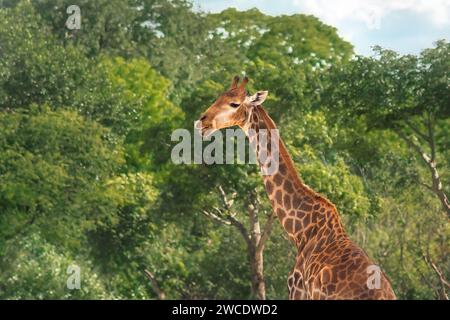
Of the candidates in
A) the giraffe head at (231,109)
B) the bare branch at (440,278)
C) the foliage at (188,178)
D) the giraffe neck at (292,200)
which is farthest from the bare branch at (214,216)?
the giraffe head at (231,109)

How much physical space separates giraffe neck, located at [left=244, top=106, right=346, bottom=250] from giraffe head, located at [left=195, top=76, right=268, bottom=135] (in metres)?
0.13

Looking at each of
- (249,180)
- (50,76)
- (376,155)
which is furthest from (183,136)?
(50,76)

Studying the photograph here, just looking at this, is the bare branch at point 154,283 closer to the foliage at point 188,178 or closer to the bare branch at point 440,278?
the foliage at point 188,178

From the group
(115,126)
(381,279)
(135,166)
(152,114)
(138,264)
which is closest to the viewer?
(381,279)

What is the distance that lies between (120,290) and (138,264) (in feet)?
3.77

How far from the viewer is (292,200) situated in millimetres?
15375

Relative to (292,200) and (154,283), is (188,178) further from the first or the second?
(292,200)

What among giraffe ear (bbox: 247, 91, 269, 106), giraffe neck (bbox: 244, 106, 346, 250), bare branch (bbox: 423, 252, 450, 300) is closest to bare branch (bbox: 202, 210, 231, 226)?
bare branch (bbox: 423, 252, 450, 300)

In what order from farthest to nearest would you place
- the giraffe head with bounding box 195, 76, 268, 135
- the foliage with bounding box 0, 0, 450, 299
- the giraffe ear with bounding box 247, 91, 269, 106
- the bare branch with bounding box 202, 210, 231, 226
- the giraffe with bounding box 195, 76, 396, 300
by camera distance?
1. the bare branch with bounding box 202, 210, 231, 226
2. the foliage with bounding box 0, 0, 450, 299
3. the giraffe ear with bounding box 247, 91, 269, 106
4. the giraffe head with bounding box 195, 76, 268, 135
5. the giraffe with bounding box 195, 76, 396, 300

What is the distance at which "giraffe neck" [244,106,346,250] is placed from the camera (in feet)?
48.7

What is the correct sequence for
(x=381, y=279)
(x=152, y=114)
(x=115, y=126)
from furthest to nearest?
(x=152, y=114) < (x=115, y=126) < (x=381, y=279)

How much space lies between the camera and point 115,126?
54594 mm

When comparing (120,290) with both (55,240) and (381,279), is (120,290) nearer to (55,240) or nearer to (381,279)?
(55,240)

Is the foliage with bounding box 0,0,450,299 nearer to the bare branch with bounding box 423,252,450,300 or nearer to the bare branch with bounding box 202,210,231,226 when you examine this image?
the bare branch with bounding box 202,210,231,226
